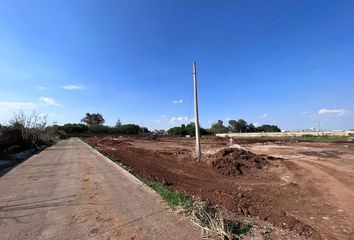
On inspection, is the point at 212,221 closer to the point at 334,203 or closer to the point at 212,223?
the point at 212,223

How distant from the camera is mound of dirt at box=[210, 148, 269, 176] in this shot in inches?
674

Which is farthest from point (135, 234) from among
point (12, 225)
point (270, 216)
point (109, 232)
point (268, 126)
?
point (268, 126)

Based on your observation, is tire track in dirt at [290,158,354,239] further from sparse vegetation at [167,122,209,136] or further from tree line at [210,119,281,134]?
tree line at [210,119,281,134]

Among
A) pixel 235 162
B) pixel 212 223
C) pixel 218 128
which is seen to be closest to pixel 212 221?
pixel 212 223

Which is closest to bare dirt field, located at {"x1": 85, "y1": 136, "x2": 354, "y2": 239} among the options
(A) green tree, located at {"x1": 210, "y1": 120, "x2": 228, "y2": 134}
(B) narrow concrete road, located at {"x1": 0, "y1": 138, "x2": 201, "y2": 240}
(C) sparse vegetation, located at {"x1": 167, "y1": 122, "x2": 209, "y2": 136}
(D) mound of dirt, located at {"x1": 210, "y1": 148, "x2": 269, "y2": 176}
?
(D) mound of dirt, located at {"x1": 210, "y1": 148, "x2": 269, "y2": 176}

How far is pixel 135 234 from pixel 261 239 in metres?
2.12

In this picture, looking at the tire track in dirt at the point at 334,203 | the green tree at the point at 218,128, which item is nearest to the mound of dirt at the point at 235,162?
the tire track in dirt at the point at 334,203

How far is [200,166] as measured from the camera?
749 inches

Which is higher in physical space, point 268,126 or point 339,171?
point 268,126

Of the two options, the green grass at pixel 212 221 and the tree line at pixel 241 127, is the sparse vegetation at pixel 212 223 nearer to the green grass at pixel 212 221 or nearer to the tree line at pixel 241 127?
the green grass at pixel 212 221

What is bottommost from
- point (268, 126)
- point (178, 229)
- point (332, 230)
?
point (332, 230)

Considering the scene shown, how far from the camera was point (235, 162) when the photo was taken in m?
18.3

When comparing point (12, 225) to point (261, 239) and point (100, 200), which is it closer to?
point (100, 200)

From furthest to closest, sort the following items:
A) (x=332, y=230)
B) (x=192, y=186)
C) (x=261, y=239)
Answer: (x=192, y=186)
(x=332, y=230)
(x=261, y=239)
